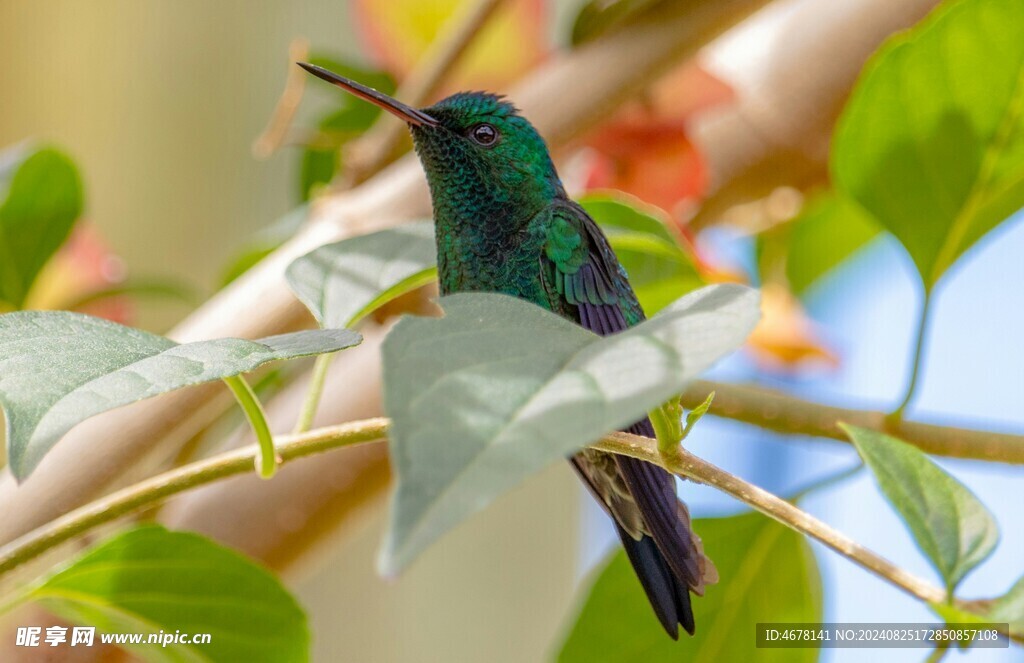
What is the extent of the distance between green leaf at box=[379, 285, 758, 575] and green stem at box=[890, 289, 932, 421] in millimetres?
342

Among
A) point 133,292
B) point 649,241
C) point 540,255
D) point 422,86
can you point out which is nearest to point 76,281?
point 133,292

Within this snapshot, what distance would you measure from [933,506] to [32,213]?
28.4 inches

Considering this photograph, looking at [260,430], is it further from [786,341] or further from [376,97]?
[786,341]

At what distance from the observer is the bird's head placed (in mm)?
797

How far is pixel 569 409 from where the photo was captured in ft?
0.83

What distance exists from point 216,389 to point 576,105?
380 mm

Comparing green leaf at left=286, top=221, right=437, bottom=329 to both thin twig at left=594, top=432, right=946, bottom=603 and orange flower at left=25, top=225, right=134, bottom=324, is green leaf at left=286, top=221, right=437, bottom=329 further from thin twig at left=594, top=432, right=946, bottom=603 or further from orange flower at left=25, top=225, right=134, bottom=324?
orange flower at left=25, top=225, right=134, bottom=324

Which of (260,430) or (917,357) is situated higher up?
Result: (260,430)

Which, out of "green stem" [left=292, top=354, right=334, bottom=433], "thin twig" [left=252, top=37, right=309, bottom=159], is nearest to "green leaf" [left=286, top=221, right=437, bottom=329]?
"green stem" [left=292, top=354, right=334, bottom=433]

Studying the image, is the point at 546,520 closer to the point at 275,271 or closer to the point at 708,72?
the point at 708,72

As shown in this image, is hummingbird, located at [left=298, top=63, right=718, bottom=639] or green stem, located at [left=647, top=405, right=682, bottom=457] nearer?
green stem, located at [left=647, top=405, right=682, bottom=457]

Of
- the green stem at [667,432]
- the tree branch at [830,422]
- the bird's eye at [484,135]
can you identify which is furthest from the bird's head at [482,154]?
the green stem at [667,432]

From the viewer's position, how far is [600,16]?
862mm

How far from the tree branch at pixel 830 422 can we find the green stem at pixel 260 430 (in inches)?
12.3
